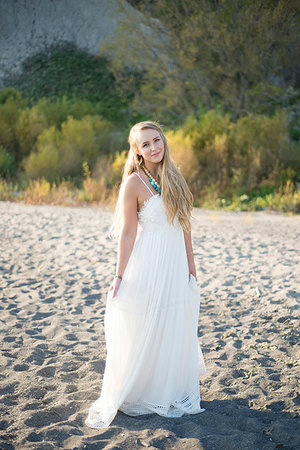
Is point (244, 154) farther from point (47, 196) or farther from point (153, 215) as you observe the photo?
point (153, 215)

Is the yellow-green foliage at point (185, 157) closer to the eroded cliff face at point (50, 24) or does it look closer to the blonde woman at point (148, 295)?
the blonde woman at point (148, 295)

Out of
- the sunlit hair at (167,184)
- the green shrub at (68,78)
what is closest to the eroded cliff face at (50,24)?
the green shrub at (68,78)

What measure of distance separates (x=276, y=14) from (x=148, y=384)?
1573cm

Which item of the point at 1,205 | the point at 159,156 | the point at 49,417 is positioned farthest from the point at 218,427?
the point at 1,205

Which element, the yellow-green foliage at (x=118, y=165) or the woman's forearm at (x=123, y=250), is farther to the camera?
the yellow-green foliage at (x=118, y=165)

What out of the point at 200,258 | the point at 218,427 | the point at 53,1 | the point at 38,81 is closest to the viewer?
the point at 218,427

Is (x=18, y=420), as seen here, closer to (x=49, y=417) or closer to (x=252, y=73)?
(x=49, y=417)

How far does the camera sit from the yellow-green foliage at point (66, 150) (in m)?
14.1

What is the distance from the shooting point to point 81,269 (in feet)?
21.8

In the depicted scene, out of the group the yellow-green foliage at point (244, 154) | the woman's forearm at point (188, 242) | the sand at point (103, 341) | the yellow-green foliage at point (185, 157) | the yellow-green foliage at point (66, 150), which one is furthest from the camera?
the yellow-green foliage at point (66, 150)

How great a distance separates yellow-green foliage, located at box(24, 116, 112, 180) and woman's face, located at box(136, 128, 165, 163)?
37.8 feet

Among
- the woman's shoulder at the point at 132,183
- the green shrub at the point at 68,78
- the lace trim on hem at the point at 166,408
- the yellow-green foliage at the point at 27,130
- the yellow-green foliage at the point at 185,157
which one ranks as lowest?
the lace trim on hem at the point at 166,408

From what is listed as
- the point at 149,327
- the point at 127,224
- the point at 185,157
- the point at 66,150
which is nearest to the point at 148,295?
the point at 149,327

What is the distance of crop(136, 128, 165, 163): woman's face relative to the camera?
9.64ft
